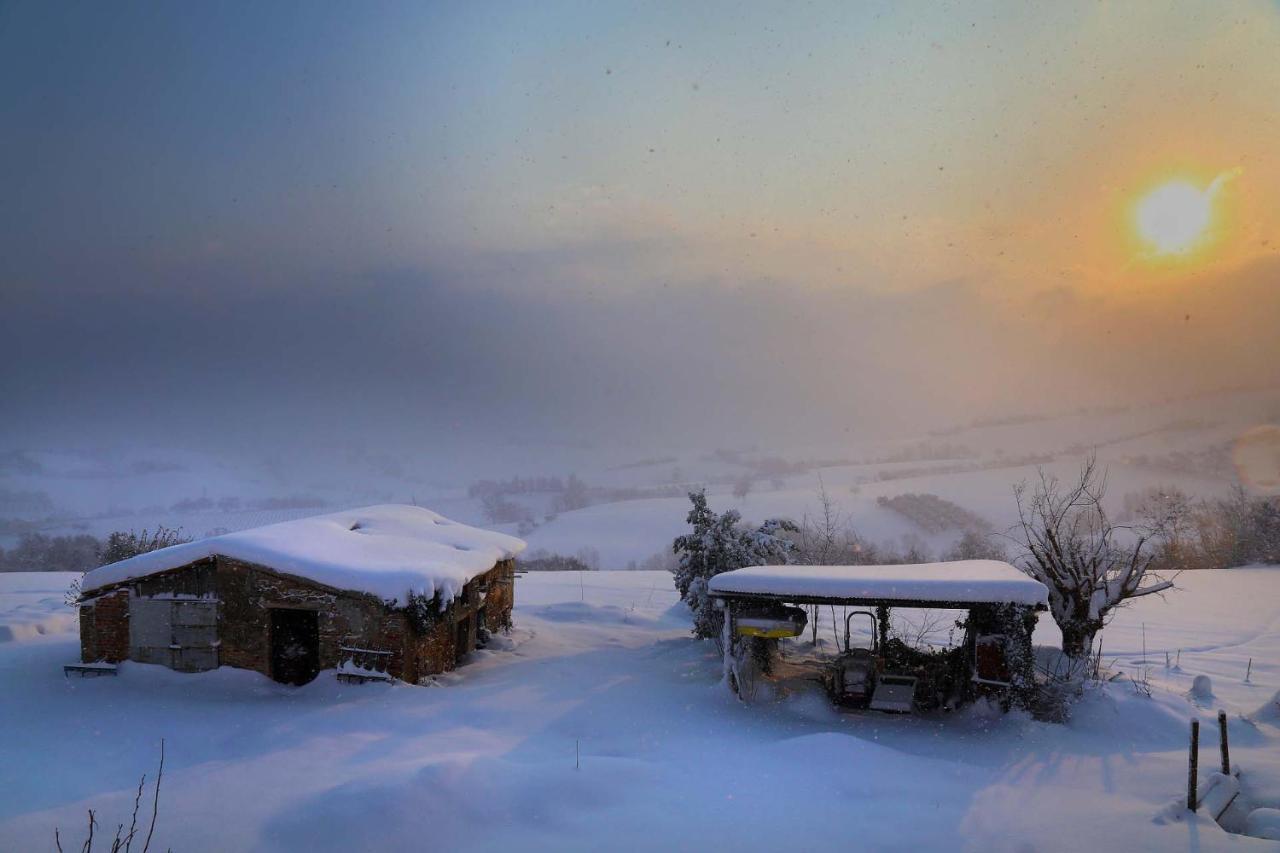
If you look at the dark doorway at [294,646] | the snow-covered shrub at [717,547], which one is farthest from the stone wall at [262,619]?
the snow-covered shrub at [717,547]

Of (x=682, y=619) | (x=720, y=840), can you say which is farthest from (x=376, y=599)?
(x=682, y=619)

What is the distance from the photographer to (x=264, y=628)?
18.2m

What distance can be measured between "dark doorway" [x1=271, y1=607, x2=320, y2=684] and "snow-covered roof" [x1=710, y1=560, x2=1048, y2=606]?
10.9m

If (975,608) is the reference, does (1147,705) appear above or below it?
below

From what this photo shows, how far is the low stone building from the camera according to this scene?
17656 millimetres

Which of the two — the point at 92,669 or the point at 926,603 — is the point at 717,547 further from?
the point at 92,669

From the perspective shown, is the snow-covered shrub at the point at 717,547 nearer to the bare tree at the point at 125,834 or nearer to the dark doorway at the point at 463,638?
the dark doorway at the point at 463,638

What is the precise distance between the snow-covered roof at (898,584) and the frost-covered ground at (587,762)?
2655 millimetres

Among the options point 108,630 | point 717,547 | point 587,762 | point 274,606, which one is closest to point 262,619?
point 274,606

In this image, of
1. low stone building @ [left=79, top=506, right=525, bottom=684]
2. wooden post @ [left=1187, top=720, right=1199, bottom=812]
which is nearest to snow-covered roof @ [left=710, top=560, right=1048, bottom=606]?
wooden post @ [left=1187, top=720, right=1199, bottom=812]

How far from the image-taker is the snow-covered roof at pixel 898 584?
49.7 ft

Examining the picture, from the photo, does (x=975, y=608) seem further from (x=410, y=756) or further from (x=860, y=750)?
(x=410, y=756)

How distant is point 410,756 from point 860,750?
7.90 m

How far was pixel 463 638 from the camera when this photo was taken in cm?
2194
